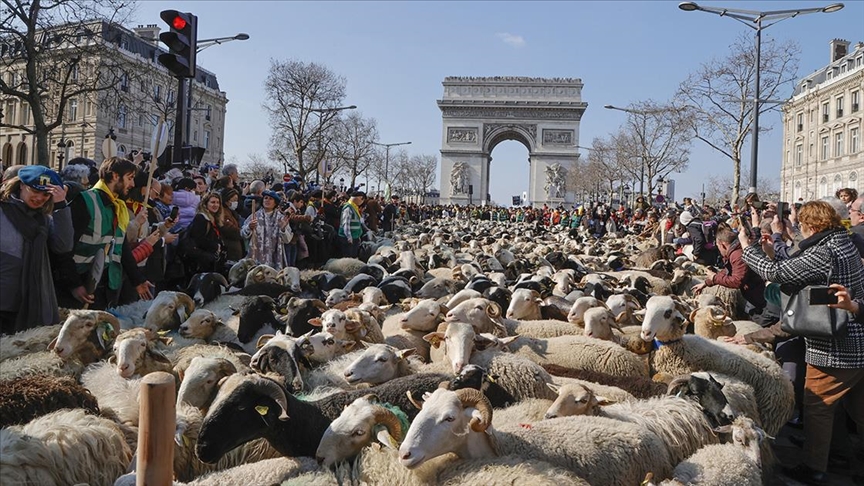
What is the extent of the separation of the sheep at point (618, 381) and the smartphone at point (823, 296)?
3.77 feet

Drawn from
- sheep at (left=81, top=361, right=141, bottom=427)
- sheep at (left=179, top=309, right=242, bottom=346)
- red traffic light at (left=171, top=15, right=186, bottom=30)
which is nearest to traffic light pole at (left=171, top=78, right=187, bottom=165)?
→ red traffic light at (left=171, top=15, right=186, bottom=30)

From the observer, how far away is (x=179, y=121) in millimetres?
7605

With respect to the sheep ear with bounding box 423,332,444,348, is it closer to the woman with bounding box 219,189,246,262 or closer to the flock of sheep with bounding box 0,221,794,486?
the flock of sheep with bounding box 0,221,794,486

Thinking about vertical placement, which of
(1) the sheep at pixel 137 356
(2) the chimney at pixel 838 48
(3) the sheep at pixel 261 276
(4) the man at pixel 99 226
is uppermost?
(2) the chimney at pixel 838 48

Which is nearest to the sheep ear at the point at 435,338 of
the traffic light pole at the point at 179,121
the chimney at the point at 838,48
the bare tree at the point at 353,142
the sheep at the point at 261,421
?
the sheep at the point at 261,421

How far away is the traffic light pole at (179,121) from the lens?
7.31 meters

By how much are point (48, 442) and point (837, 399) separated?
4.47m

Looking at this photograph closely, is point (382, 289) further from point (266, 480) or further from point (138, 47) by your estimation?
point (138, 47)

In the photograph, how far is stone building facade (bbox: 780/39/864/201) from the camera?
52.2m

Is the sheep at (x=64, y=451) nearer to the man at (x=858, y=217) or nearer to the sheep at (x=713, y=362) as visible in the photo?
the sheep at (x=713, y=362)

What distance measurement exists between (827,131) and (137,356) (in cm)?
6502

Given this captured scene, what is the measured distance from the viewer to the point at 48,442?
2879 millimetres

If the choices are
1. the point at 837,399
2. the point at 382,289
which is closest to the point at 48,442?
the point at 837,399

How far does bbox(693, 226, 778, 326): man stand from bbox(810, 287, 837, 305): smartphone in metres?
2.54
